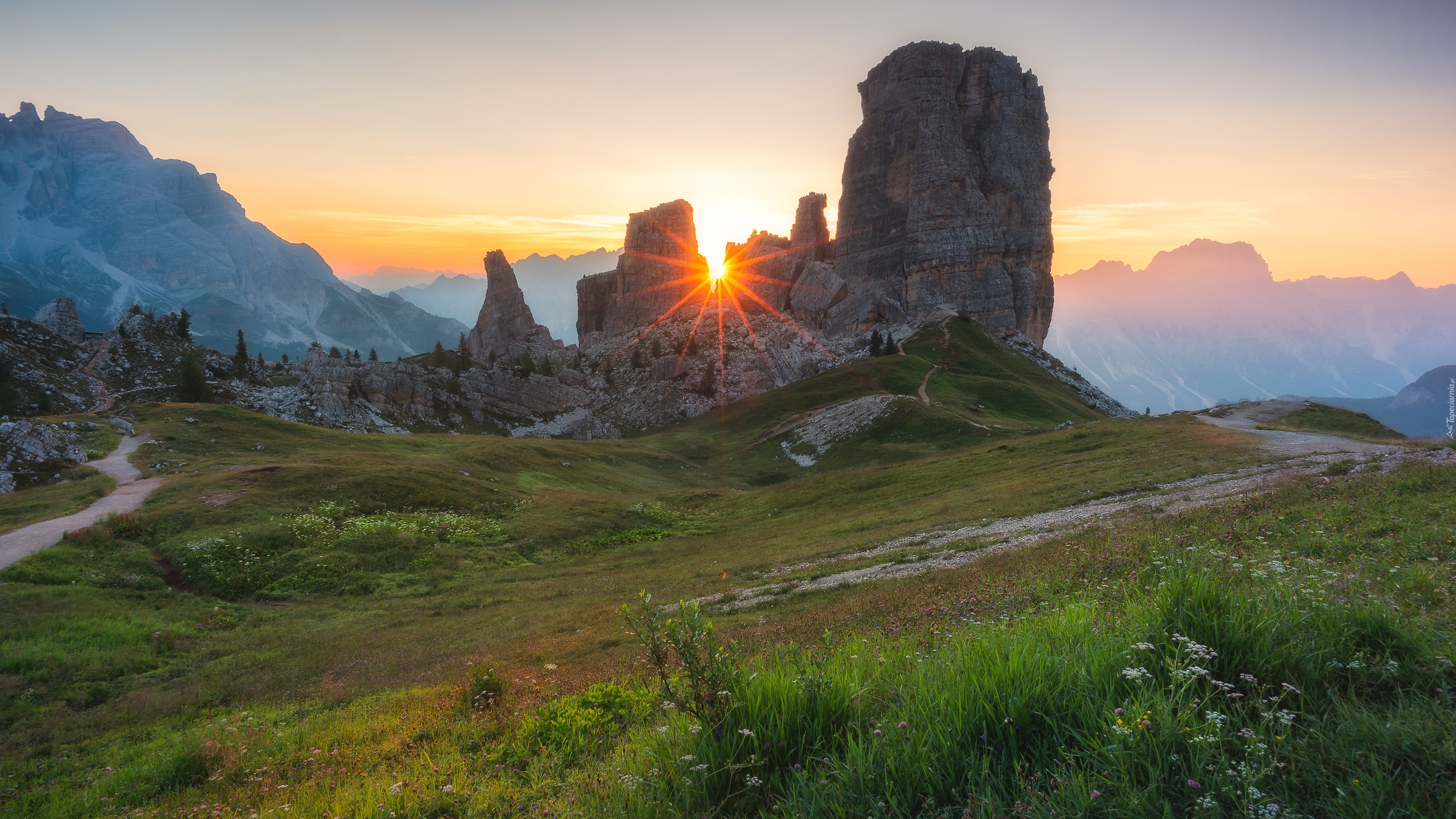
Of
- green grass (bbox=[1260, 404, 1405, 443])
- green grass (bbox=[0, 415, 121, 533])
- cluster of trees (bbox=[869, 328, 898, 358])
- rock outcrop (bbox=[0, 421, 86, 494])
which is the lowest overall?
green grass (bbox=[0, 415, 121, 533])

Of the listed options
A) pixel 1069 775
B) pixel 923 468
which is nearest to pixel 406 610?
pixel 1069 775

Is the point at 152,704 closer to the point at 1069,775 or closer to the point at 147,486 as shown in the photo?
the point at 1069,775

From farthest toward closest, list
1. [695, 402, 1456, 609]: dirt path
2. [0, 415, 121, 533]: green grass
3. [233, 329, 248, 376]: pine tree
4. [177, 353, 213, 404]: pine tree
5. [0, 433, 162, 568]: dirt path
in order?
1. [233, 329, 248, 376]: pine tree
2. [177, 353, 213, 404]: pine tree
3. [0, 415, 121, 533]: green grass
4. [0, 433, 162, 568]: dirt path
5. [695, 402, 1456, 609]: dirt path

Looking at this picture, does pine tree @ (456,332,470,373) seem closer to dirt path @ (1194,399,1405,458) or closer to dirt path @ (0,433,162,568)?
dirt path @ (0,433,162,568)

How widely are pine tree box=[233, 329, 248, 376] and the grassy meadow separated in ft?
320

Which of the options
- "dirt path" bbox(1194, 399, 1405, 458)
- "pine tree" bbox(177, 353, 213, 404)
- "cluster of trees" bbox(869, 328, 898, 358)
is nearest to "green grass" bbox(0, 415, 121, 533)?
"pine tree" bbox(177, 353, 213, 404)

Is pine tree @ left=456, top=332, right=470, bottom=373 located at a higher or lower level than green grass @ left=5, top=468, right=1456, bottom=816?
lower

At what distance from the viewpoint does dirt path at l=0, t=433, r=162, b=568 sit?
24625 millimetres

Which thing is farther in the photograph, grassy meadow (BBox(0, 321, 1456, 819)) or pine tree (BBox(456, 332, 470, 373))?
pine tree (BBox(456, 332, 470, 373))

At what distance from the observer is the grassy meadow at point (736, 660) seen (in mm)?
4223

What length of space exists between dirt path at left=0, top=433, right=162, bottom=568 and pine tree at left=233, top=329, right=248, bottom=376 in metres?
84.1

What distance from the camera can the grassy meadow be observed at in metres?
4.22

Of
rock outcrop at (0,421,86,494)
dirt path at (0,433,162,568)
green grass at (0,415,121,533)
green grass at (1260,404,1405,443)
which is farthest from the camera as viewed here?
green grass at (1260,404,1405,443)

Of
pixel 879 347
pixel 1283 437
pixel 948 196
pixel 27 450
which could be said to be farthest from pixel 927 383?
pixel 27 450
